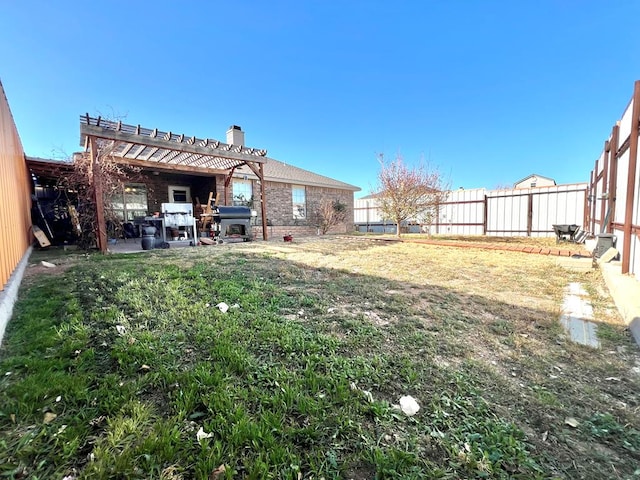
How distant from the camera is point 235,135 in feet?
42.1

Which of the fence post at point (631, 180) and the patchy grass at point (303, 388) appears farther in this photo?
the fence post at point (631, 180)

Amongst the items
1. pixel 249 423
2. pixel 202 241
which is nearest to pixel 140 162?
pixel 202 241

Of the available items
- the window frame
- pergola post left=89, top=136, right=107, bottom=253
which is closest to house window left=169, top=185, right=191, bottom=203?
the window frame

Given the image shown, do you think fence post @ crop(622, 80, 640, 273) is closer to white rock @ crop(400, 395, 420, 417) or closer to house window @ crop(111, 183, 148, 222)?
white rock @ crop(400, 395, 420, 417)

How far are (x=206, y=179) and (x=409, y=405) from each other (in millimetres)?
12334

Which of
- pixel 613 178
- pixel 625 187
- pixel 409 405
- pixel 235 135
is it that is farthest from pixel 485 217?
pixel 409 405

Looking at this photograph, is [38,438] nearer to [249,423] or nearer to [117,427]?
[117,427]

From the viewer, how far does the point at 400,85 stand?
1461 centimetres

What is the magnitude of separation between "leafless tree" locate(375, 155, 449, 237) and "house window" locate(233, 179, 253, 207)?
5.84 meters

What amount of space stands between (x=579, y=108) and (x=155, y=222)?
23617mm

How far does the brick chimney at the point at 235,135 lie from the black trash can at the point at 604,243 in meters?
12.6

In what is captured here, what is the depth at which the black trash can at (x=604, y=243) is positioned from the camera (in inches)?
197

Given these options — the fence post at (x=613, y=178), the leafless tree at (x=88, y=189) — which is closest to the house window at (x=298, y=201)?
the leafless tree at (x=88, y=189)

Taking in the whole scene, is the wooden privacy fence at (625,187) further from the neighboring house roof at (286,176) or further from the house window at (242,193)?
the house window at (242,193)
